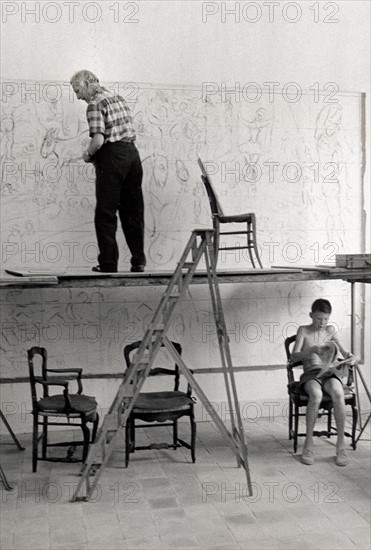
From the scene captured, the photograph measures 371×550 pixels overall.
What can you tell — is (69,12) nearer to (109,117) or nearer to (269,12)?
(109,117)

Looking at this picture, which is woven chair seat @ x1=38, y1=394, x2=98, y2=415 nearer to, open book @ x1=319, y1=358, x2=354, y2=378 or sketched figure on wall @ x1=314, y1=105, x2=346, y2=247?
open book @ x1=319, y1=358, x2=354, y2=378

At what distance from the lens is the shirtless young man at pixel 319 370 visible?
635 centimetres

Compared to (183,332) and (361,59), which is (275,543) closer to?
(183,332)

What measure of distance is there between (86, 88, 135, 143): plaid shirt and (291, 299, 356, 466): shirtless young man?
2.21 meters

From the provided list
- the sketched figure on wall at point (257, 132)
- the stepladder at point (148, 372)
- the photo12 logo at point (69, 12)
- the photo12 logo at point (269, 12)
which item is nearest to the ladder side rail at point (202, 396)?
the stepladder at point (148, 372)

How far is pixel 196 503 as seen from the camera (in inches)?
214

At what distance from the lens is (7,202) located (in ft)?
23.8

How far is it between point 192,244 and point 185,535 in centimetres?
196

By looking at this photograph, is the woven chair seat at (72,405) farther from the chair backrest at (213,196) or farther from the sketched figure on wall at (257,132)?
the sketched figure on wall at (257,132)

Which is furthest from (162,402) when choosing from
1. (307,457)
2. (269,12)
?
(269,12)

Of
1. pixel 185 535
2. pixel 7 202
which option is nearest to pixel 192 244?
pixel 185 535

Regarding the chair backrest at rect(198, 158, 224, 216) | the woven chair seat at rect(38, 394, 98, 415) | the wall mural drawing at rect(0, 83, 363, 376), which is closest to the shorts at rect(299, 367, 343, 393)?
the wall mural drawing at rect(0, 83, 363, 376)

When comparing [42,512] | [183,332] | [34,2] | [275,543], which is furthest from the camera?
[183,332]

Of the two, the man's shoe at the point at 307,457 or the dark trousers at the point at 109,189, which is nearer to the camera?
the man's shoe at the point at 307,457
